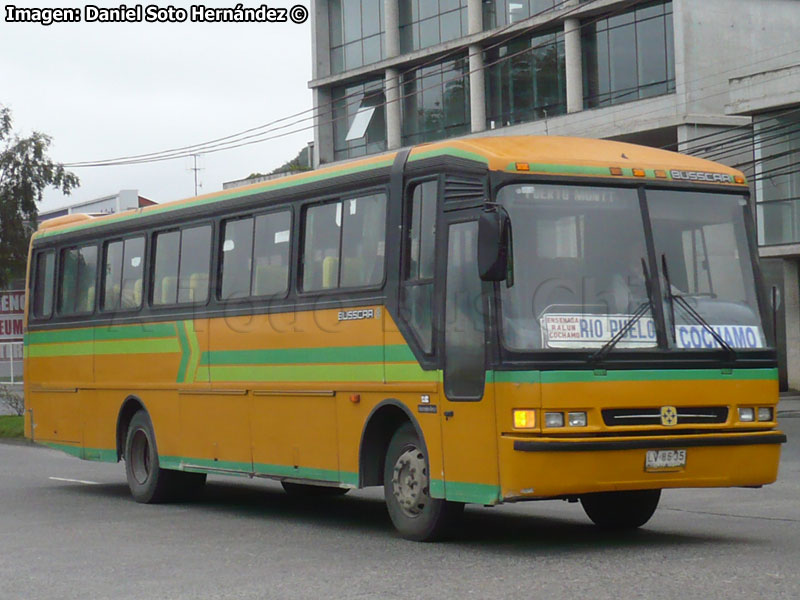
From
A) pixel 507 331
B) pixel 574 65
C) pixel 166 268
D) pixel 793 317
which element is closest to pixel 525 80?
pixel 574 65

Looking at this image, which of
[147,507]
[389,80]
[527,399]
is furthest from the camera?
[389,80]

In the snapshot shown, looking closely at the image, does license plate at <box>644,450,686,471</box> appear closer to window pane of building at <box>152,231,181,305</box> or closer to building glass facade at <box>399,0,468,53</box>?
window pane of building at <box>152,231,181,305</box>

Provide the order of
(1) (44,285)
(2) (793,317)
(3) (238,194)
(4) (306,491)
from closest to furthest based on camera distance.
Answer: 1. (3) (238,194)
2. (4) (306,491)
3. (1) (44,285)
4. (2) (793,317)

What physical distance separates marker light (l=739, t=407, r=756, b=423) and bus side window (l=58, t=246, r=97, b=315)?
9.21 m

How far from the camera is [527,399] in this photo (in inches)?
422

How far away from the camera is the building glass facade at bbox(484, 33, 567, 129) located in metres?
46.3

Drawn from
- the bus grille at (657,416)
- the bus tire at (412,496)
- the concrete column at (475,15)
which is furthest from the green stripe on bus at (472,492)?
the concrete column at (475,15)

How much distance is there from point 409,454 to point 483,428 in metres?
1.20

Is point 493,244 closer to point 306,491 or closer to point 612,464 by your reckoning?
point 612,464

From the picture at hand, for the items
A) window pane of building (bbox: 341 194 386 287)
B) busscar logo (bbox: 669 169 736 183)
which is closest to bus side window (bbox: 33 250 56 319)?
window pane of building (bbox: 341 194 386 287)

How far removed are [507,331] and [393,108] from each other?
42.3m

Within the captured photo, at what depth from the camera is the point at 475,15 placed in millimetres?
48375

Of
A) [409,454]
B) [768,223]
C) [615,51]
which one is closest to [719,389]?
[409,454]

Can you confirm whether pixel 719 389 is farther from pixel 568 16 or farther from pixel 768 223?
pixel 568 16
